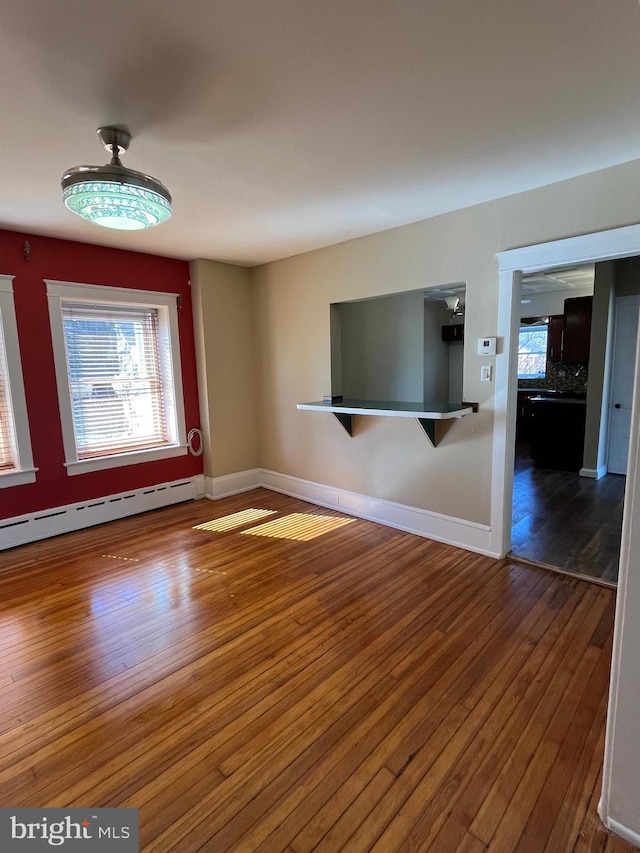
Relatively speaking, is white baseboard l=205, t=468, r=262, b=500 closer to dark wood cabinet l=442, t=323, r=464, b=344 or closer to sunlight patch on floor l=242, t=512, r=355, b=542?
sunlight patch on floor l=242, t=512, r=355, b=542

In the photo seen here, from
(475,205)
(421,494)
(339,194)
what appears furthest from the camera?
(421,494)

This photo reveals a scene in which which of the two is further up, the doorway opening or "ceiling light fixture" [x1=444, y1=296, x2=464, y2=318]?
"ceiling light fixture" [x1=444, y1=296, x2=464, y2=318]

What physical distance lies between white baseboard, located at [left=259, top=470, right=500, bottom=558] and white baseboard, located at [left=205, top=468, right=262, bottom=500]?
7.0 inches

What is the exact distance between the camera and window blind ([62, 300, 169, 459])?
3.95 m

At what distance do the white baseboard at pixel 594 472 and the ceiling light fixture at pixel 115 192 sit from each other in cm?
541

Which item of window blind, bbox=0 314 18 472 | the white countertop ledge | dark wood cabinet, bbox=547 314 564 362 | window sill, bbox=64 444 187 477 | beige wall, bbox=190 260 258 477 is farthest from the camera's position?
dark wood cabinet, bbox=547 314 564 362

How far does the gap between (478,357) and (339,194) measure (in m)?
1.52

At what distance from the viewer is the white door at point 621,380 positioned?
506 centimetres

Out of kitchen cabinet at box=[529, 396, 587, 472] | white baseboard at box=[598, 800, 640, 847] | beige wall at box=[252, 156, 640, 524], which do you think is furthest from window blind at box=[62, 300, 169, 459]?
A: kitchen cabinet at box=[529, 396, 587, 472]

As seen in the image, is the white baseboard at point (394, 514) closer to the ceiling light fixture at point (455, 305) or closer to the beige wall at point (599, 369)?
the beige wall at point (599, 369)

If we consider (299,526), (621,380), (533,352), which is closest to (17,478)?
(299,526)

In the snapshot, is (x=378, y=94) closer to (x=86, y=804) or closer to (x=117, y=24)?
(x=117, y=24)

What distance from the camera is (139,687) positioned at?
6.70 ft

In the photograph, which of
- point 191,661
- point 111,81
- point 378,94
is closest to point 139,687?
point 191,661
